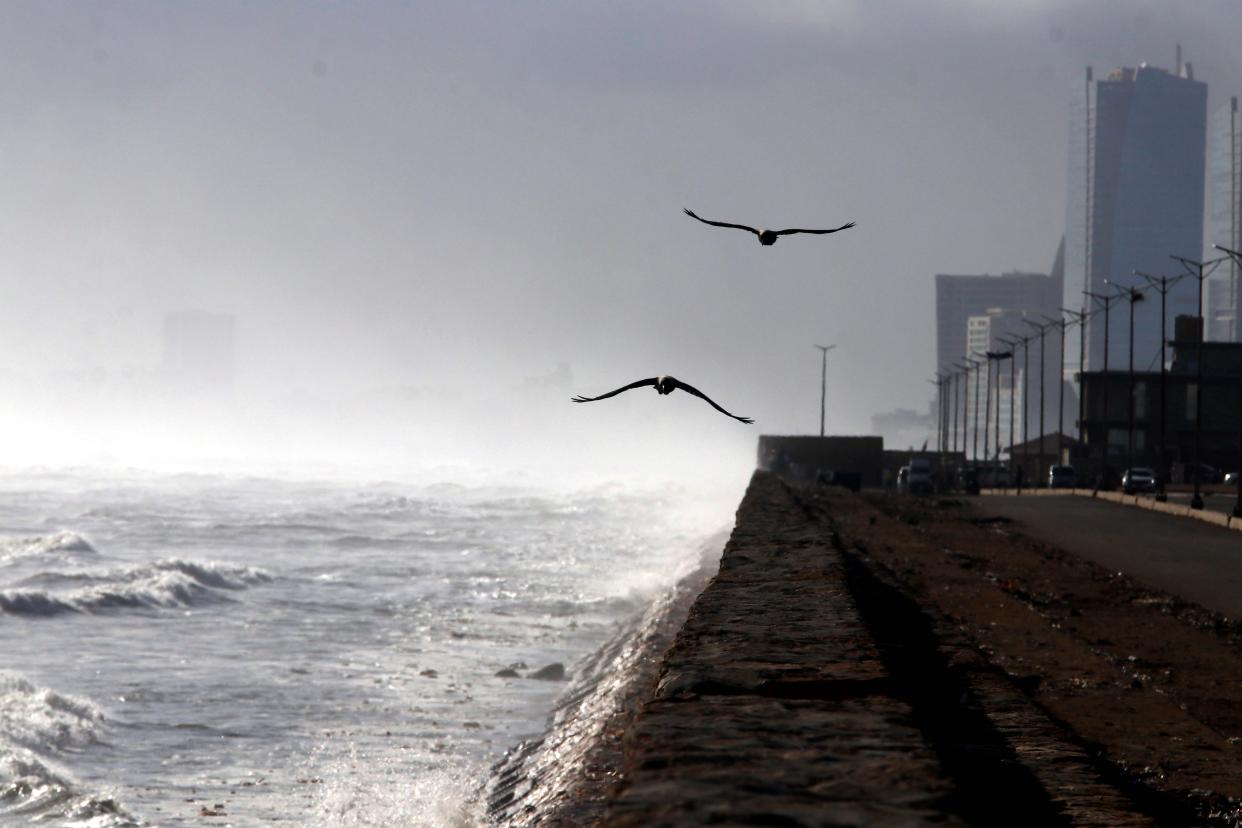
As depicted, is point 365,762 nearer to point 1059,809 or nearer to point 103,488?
point 1059,809

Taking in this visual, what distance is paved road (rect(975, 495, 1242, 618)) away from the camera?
2273 cm

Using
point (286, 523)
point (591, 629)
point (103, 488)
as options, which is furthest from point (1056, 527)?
point (103, 488)

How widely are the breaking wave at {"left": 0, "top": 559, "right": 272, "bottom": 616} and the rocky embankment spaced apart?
65.0ft

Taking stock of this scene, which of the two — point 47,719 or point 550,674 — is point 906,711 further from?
point 550,674

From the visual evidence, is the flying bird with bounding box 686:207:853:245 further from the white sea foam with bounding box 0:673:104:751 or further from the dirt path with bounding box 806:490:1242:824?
the white sea foam with bounding box 0:673:104:751

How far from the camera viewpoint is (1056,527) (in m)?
39.6

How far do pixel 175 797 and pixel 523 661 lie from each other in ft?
30.3

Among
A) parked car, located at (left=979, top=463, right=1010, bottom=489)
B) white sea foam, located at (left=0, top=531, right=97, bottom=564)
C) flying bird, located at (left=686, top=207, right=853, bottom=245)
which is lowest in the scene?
white sea foam, located at (left=0, top=531, right=97, bottom=564)

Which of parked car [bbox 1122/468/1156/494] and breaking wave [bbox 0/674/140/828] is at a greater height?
parked car [bbox 1122/468/1156/494]

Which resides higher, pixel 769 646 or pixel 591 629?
pixel 769 646

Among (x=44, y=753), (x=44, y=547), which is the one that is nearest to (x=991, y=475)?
(x=44, y=547)

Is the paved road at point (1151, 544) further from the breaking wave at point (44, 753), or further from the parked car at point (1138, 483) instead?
the parked car at point (1138, 483)

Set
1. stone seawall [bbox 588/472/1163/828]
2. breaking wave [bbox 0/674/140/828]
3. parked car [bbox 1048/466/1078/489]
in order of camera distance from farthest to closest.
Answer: parked car [bbox 1048/466/1078/489], breaking wave [bbox 0/674/140/828], stone seawall [bbox 588/472/1163/828]

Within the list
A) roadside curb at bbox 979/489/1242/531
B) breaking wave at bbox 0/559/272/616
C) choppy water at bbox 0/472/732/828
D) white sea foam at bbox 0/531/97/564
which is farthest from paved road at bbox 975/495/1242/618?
white sea foam at bbox 0/531/97/564
